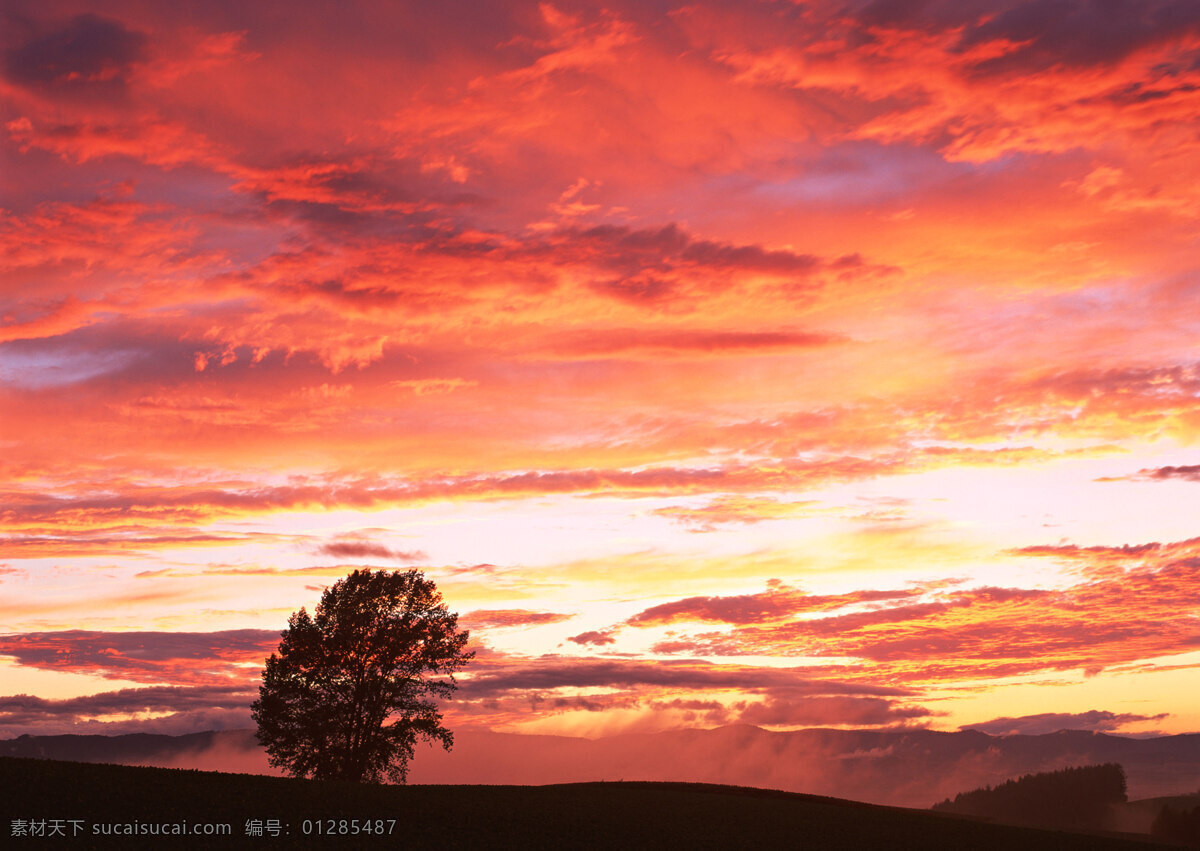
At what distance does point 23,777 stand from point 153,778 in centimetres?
510

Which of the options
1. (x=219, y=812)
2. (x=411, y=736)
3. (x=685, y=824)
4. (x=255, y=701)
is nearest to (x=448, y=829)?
(x=219, y=812)

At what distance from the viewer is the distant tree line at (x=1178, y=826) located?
98812 mm

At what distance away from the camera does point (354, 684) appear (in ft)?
200

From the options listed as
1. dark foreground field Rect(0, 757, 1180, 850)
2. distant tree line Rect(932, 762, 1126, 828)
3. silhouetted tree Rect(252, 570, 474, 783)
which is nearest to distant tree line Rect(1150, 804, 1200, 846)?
distant tree line Rect(932, 762, 1126, 828)

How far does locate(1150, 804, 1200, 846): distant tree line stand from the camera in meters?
98.8

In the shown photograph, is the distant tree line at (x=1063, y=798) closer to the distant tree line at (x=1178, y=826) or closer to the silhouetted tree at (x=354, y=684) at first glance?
the distant tree line at (x=1178, y=826)

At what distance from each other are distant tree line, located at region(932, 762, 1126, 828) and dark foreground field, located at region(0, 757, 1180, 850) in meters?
98.3

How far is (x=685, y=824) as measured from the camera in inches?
1807

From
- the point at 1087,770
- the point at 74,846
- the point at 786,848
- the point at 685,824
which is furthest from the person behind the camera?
the point at 1087,770

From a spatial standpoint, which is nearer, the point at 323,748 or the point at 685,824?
the point at 685,824

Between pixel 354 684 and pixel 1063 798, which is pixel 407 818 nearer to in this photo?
pixel 354 684

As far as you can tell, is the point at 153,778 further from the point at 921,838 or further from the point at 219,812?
the point at 921,838

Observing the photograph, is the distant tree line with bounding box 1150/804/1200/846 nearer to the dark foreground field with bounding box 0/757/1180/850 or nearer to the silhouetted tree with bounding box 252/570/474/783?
the dark foreground field with bounding box 0/757/1180/850

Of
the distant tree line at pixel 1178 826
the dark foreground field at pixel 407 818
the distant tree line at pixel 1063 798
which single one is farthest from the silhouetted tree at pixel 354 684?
the distant tree line at pixel 1063 798
